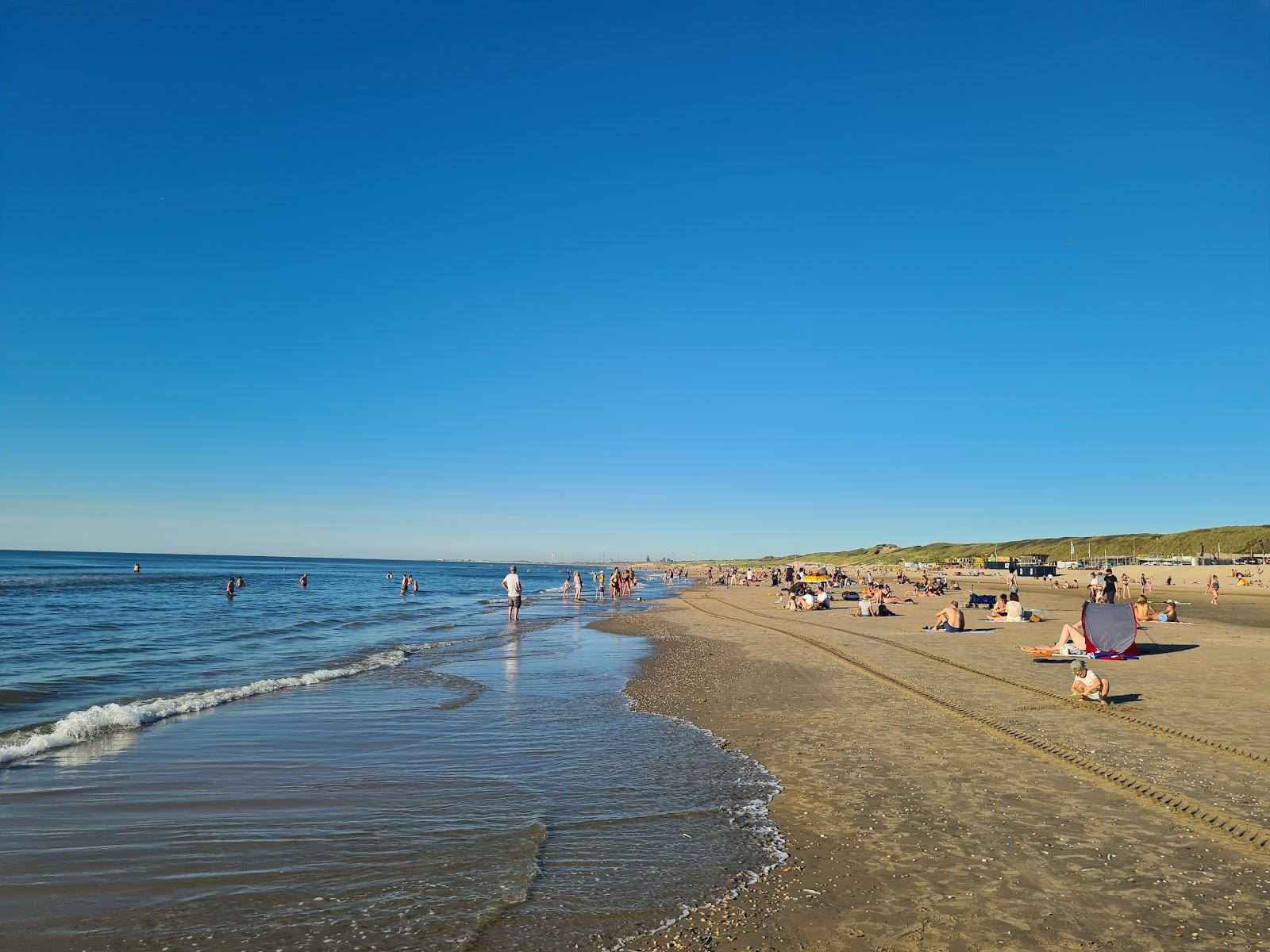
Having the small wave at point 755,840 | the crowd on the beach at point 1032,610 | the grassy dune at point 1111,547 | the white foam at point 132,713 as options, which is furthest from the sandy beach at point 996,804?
the grassy dune at point 1111,547

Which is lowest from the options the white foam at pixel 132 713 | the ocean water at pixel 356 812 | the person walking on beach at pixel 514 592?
the ocean water at pixel 356 812

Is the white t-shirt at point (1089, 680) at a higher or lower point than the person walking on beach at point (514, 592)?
lower

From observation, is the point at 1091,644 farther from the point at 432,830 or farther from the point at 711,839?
the point at 432,830

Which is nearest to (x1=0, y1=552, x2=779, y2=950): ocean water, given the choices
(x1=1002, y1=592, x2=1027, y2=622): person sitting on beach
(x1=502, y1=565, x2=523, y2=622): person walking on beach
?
(x1=502, y1=565, x2=523, y2=622): person walking on beach

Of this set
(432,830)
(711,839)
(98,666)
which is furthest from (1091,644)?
(98,666)

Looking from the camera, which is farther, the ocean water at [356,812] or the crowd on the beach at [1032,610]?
the crowd on the beach at [1032,610]

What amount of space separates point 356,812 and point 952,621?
20.2 meters

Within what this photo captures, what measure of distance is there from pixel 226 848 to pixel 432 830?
150 cm

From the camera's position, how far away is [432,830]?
600cm

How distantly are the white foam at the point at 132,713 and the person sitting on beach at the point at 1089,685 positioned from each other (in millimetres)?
13063

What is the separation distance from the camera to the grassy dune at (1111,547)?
97269mm

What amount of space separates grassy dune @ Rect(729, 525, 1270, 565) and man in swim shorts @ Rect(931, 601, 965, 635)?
92.8 metres

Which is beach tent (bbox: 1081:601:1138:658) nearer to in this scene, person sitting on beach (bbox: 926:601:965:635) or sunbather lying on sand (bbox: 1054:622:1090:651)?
sunbather lying on sand (bbox: 1054:622:1090:651)

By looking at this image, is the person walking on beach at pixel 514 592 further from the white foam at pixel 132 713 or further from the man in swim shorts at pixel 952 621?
the man in swim shorts at pixel 952 621
